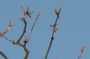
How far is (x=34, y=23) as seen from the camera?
17.0 feet

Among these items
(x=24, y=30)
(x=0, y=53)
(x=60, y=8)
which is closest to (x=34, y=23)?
(x=24, y=30)

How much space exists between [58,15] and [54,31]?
206 millimetres

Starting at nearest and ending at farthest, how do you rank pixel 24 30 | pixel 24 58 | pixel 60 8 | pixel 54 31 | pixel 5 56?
pixel 54 31
pixel 60 8
pixel 24 58
pixel 5 56
pixel 24 30

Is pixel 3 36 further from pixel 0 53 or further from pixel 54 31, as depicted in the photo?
pixel 54 31

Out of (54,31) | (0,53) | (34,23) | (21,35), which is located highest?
(54,31)

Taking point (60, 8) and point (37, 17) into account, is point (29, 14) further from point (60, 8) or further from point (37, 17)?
point (60, 8)

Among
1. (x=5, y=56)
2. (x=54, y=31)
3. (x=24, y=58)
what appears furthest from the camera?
(x=5, y=56)

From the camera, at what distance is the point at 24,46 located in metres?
5.88

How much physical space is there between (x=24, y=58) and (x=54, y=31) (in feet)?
6.70

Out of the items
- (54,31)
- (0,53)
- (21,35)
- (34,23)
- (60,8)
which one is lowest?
(0,53)

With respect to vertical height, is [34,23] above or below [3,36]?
above

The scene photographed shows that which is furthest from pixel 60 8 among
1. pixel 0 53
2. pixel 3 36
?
pixel 3 36

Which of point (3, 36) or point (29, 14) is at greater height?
point (29, 14)

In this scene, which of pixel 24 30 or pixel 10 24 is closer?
pixel 24 30
